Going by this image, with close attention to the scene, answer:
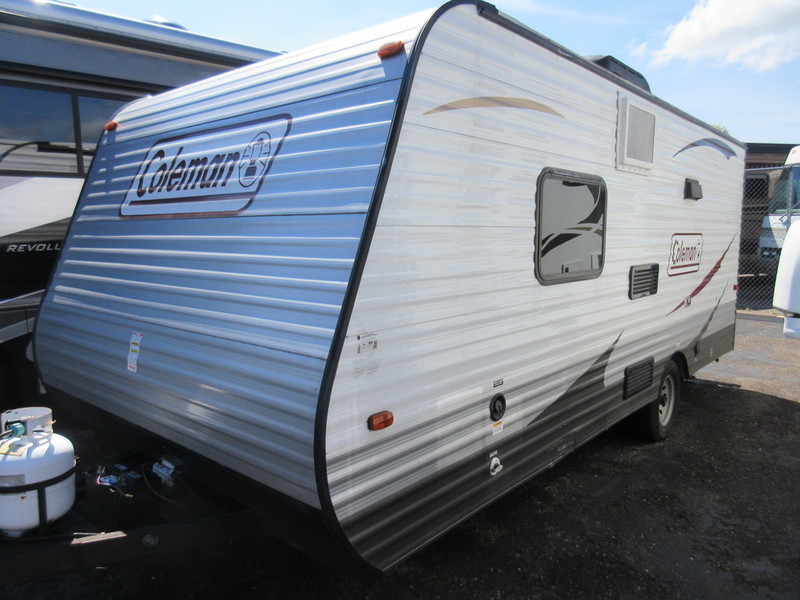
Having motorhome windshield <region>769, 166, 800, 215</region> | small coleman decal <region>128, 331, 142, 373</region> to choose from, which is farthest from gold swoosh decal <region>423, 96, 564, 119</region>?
motorhome windshield <region>769, 166, 800, 215</region>

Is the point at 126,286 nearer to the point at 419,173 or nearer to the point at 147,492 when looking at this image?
the point at 147,492

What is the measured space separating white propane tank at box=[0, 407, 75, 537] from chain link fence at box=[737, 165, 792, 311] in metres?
13.3

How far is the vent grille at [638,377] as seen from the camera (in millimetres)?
4215

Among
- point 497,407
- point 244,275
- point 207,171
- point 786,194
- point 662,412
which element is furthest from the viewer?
point 786,194

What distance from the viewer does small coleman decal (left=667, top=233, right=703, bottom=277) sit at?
15.6 ft

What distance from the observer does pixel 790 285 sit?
13.7 feet

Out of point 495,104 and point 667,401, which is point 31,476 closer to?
point 495,104

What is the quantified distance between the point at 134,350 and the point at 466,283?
1.72 m

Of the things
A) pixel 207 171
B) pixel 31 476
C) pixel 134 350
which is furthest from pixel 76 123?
pixel 31 476

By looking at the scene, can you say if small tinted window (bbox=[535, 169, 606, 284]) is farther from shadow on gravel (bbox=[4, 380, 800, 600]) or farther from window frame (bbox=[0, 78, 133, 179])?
window frame (bbox=[0, 78, 133, 179])

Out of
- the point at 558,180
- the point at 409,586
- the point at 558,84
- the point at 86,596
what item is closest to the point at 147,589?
the point at 86,596

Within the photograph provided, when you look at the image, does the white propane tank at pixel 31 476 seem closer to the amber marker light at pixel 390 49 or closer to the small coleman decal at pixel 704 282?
the amber marker light at pixel 390 49

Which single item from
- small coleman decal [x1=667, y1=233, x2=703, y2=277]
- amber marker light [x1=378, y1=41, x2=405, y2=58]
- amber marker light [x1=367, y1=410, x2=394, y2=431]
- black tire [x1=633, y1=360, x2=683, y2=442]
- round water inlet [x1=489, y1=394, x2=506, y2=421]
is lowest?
black tire [x1=633, y1=360, x2=683, y2=442]

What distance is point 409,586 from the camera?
309cm
